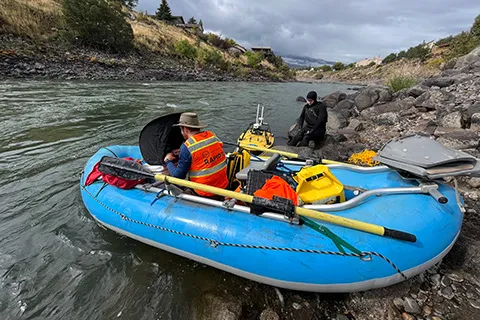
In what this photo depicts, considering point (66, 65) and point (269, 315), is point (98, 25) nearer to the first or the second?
point (66, 65)

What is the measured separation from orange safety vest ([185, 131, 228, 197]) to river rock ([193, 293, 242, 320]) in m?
1.25

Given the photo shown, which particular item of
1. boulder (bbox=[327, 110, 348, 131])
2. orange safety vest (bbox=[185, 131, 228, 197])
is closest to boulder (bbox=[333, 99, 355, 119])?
boulder (bbox=[327, 110, 348, 131])

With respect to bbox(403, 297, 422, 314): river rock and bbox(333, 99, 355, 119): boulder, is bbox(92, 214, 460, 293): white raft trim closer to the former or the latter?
bbox(403, 297, 422, 314): river rock

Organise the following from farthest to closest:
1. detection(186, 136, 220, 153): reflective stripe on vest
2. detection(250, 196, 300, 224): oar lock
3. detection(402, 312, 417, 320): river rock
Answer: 1. detection(186, 136, 220, 153): reflective stripe on vest
2. detection(250, 196, 300, 224): oar lock
3. detection(402, 312, 417, 320): river rock

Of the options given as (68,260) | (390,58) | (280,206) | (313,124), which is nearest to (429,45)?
(390,58)

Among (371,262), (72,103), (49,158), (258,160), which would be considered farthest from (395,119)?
(72,103)

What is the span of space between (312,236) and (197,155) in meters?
1.65

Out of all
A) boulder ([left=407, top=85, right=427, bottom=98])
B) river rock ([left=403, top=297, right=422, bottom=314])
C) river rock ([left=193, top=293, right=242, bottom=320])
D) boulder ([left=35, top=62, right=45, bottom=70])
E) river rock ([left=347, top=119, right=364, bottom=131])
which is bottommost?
→ river rock ([left=193, top=293, right=242, bottom=320])

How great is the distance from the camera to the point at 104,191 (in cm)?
363

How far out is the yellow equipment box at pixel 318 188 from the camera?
2893mm

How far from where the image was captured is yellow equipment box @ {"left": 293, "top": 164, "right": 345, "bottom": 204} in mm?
2893

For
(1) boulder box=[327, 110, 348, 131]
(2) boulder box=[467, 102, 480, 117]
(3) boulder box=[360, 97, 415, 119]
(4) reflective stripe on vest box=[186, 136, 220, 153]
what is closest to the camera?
(4) reflective stripe on vest box=[186, 136, 220, 153]

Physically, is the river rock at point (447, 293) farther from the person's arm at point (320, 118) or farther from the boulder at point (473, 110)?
the boulder at point (473, 110)

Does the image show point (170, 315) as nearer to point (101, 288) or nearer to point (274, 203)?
point (101, 288)
